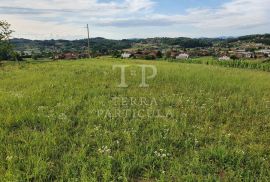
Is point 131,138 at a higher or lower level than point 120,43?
higher

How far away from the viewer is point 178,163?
616 cm

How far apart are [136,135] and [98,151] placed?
136 cm

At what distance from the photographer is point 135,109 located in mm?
10477

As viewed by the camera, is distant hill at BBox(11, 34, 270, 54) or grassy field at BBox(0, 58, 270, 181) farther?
distant hill at BBox(11, 34, 270, 54)

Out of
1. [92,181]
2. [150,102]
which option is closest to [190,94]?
[150,102]

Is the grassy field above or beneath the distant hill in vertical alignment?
above

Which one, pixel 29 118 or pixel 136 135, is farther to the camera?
pixel 29 118

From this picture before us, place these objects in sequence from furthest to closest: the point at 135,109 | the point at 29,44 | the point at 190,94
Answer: the point at 29,44
the point at 190,94
the point at 135,109

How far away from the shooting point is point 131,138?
7.52 meters

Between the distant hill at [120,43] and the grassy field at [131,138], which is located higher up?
the grassy field at [131,138]

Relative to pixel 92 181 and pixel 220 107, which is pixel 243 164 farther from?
pixel 220 107

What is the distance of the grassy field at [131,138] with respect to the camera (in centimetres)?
589

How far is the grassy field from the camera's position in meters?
5.89

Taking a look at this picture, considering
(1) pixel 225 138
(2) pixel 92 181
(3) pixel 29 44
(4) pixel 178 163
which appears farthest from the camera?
(3) pixel 29 44
